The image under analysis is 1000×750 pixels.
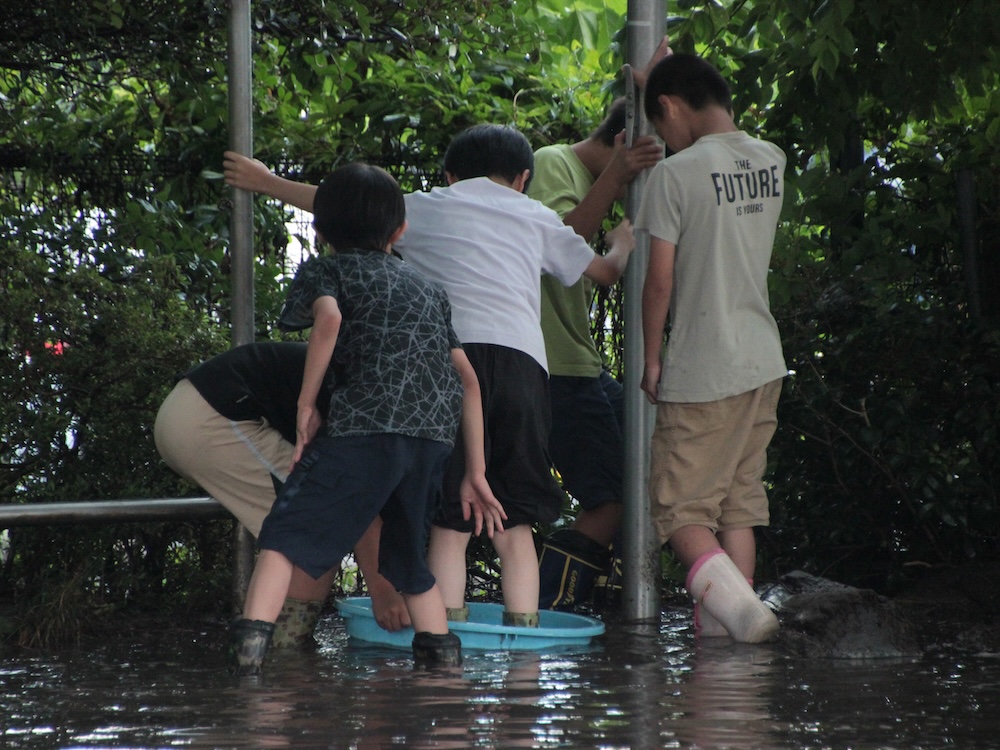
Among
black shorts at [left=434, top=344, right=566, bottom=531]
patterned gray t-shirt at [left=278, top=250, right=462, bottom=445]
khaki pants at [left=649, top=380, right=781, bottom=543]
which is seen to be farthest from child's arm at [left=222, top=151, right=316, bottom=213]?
khaki pants at [left=649, top=380, right=781, bottom=543]

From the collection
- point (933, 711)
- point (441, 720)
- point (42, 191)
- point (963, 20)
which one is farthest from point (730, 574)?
point (42, 191)

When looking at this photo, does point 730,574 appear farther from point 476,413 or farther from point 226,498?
point 226,498

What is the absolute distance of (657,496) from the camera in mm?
4824

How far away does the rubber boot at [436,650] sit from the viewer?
4.14m

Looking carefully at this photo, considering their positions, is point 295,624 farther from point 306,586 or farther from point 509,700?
point 509,700

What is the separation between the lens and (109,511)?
482 centimetres

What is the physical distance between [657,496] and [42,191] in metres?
3.50

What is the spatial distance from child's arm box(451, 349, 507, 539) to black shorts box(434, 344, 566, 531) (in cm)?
15

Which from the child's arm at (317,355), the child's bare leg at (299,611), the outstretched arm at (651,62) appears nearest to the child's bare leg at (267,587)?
the child's arm at (317,355)

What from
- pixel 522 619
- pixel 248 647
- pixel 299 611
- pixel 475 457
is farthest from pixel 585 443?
pixel 248 647

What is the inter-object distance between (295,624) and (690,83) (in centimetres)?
230

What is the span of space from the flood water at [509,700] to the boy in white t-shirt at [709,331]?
45 centimetres

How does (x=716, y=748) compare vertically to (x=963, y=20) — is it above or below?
below

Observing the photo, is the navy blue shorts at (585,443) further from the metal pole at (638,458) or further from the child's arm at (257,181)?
the child's arm at (257,181)
